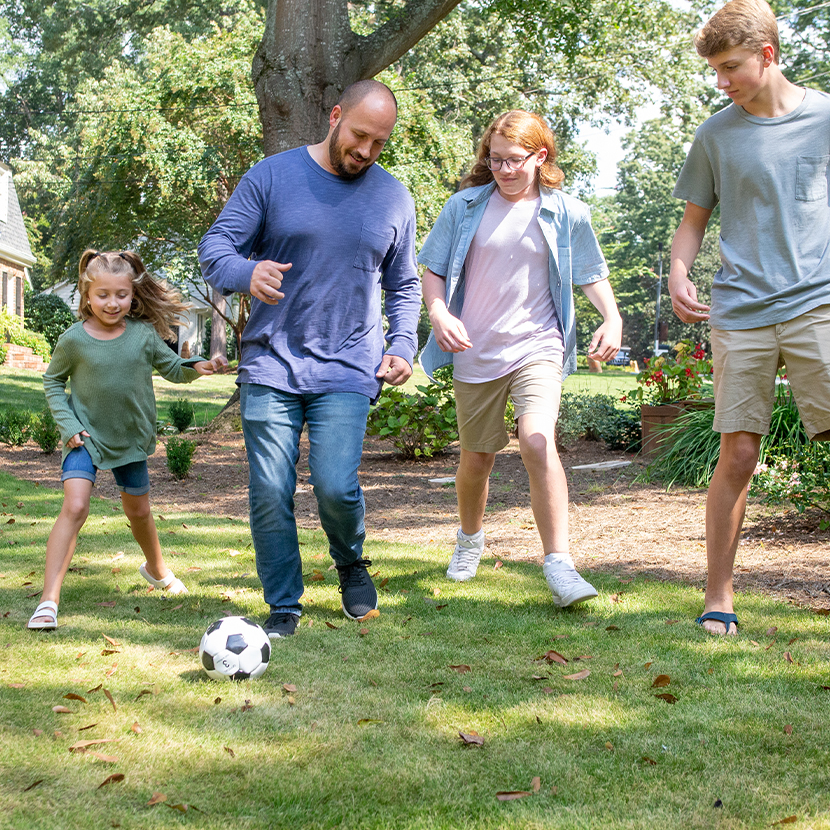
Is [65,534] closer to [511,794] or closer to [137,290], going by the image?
[137,290]

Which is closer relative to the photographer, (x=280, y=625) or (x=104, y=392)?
(x=280, y=625)

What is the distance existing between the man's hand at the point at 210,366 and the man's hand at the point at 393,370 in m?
0.76

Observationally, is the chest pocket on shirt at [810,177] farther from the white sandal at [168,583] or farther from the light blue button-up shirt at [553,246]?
the white sandal at [168,583]

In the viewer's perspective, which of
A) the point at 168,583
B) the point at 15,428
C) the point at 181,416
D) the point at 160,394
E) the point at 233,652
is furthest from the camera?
the point at 160,394

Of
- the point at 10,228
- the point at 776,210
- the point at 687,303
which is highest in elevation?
the point at 10,228

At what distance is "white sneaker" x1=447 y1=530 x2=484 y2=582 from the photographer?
4801 millimetres

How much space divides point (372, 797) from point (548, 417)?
85.1 inches

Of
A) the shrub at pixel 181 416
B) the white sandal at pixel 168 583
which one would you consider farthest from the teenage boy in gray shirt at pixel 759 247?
the shrub at pixel 181 416

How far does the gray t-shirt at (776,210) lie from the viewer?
3541 mm

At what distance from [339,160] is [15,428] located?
27.7ft

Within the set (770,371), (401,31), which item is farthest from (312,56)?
(770,371)

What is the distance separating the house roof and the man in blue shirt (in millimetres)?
27085

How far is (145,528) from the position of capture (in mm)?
4348

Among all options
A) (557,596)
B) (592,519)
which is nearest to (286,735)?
(557,596)
